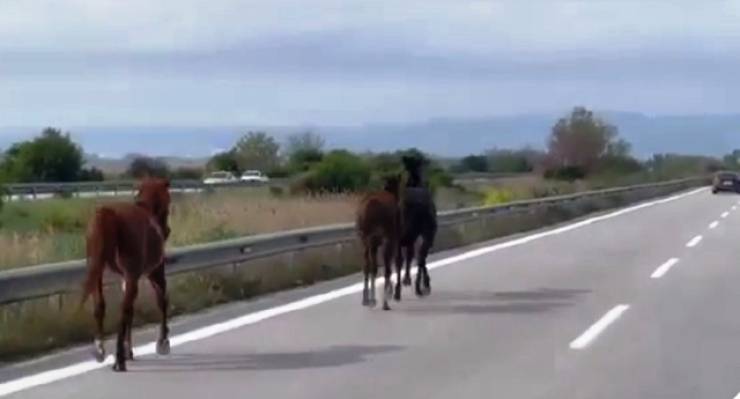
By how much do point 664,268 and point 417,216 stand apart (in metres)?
6.58

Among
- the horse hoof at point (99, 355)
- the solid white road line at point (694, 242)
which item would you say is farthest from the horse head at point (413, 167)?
the solid white road line at point (694, 242)

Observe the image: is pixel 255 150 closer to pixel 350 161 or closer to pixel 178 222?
pixel 350 161

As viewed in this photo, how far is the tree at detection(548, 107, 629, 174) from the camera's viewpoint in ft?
394

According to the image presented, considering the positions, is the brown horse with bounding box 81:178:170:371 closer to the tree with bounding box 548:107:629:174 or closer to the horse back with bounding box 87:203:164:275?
the horse back with bounding box 87:203:164:275

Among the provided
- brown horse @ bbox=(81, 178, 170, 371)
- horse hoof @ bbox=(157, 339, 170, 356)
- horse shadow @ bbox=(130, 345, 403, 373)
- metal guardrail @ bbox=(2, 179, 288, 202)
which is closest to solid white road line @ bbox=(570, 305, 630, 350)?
horse shadow @ bbox=(130, 345, 403, 373)

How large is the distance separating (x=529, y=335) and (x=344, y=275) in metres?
7.82

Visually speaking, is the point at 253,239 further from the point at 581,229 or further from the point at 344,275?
the point at 581,229

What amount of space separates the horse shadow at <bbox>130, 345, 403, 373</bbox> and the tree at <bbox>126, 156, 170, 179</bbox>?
1.72 m

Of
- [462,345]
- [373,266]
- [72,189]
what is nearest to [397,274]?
[373,266]

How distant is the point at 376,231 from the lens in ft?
57.3

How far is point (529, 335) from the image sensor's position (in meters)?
14.8

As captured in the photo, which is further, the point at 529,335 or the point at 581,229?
the point at 581,229

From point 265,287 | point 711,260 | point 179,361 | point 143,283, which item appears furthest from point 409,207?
point 711,260

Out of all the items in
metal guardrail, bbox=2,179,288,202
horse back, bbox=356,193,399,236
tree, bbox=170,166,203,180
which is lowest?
tree, bbox=170,166,203,180
